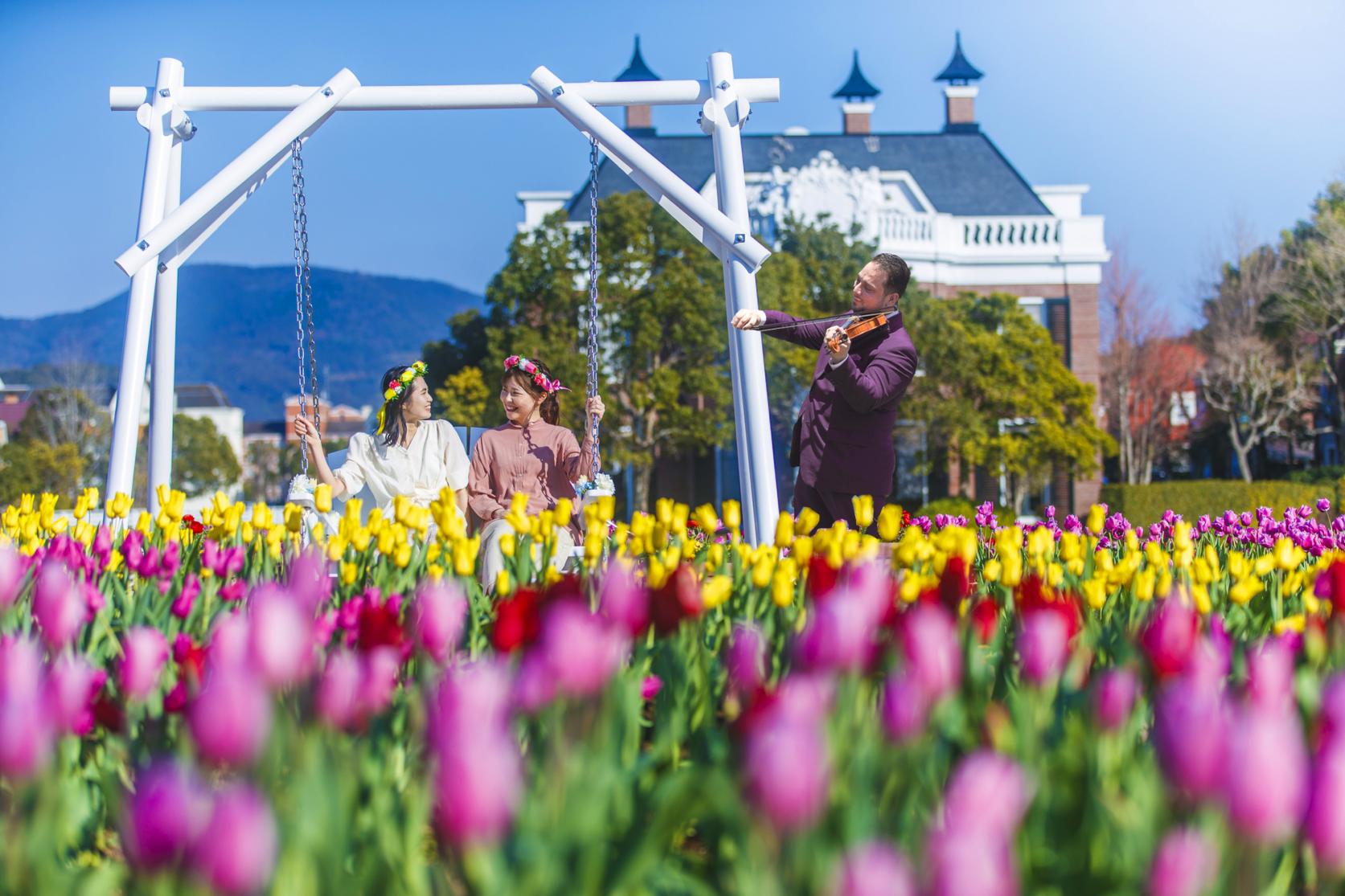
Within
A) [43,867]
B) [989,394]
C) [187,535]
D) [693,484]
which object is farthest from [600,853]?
[693,484]

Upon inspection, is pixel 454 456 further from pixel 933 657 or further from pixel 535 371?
pixel 933 657

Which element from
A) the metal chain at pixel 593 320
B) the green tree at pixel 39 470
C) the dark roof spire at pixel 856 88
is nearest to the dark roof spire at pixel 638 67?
the dark roof spire at pixel 856 88

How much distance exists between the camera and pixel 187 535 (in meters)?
4.62

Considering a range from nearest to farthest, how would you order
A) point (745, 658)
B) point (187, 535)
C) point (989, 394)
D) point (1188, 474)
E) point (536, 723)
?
point (745, 658) < point (536, 723) < point (187, 535) < point (989, 394) < point (1188, 474)

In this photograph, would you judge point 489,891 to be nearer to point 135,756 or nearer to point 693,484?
point 135,756

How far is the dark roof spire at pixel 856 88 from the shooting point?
131 ft

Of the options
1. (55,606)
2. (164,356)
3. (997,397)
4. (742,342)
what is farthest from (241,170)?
(997,397)

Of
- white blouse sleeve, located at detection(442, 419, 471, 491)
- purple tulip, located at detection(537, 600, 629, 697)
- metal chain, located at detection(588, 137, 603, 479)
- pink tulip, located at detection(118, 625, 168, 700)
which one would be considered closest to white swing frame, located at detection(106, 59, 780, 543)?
metal chain, located at detection(588, 137, 603, 479)

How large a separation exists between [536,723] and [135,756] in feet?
2.10

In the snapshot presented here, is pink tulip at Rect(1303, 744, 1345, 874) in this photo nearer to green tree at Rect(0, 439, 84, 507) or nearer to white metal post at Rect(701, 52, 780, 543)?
white metal post at Rect(701, 52, 780, 543)

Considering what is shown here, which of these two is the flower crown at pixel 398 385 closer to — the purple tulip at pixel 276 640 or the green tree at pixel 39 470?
the purple tulip at pixel 276 640

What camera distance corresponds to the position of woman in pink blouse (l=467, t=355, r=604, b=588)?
6160 millimetres

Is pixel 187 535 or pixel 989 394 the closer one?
pixel 187 535

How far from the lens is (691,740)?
7.43 ft
